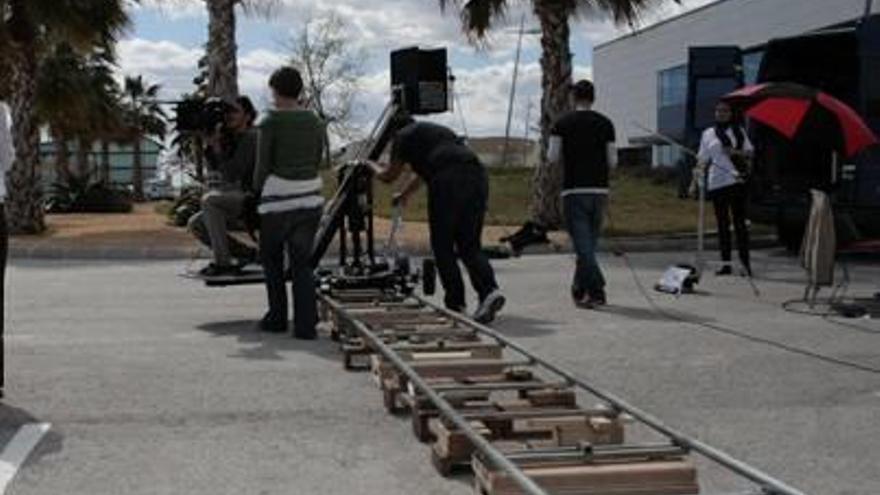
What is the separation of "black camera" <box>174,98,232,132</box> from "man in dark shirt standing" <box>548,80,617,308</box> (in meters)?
2.75

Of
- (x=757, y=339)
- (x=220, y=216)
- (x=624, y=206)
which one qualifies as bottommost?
(x=757, y=339)

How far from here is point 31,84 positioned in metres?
22.3

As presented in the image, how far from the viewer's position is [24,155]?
2222cm

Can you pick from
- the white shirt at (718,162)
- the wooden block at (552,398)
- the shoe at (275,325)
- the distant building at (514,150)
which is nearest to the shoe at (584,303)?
the white shirt at (718,162)

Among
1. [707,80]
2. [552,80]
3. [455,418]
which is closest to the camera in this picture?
[455,418]

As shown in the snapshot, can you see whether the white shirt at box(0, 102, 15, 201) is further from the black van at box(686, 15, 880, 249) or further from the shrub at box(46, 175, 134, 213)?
the shrub at box(46, 175, 134, 213)

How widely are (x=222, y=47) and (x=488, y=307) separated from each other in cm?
1138

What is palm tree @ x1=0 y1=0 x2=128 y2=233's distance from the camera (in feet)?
71.2

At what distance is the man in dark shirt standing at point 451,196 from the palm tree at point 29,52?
42.8 feet

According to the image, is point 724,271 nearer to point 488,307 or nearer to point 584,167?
point 584,167

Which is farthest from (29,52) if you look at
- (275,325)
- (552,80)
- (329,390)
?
(329,390)

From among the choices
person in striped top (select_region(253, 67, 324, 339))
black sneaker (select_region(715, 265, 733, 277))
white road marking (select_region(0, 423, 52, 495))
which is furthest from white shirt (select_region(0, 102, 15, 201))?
black sneaker (select_region(715, 265, 733, 277))

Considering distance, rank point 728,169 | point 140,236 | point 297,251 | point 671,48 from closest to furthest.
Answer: point 297,251 < point 728,169 < point 140,236 < point 671,48

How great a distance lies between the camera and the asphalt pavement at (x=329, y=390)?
19.2 feet
